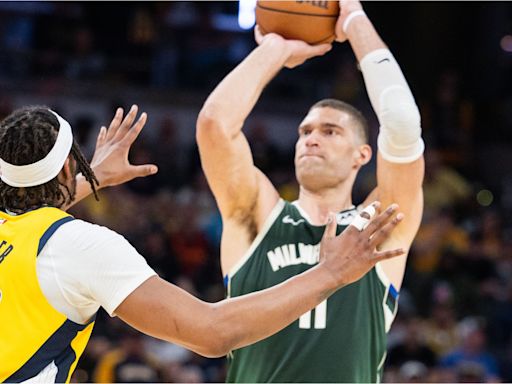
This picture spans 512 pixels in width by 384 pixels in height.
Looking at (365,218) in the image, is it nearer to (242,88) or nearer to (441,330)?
(242,88)

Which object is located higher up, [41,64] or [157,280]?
[41,64]

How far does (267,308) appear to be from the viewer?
8.81 ft

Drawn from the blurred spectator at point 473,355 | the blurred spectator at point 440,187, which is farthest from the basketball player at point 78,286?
the blurred spectator at point 440,187

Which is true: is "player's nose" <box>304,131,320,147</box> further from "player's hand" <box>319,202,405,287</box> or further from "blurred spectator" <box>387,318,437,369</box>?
"blurred spectator" <box>387,318,437,369</box>

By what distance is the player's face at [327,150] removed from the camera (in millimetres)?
4348

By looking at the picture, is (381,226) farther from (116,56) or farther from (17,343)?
(116,56)

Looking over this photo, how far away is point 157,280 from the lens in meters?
2.67

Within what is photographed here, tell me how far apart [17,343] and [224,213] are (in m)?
1.65

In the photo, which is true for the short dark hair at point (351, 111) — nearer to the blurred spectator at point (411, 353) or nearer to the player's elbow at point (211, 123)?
the player's elbow at point (211, 123)

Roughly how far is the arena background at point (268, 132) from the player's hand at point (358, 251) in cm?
525

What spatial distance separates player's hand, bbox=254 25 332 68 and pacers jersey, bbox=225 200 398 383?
0.76 metres

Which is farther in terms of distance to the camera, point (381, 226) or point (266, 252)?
point (266, 252)

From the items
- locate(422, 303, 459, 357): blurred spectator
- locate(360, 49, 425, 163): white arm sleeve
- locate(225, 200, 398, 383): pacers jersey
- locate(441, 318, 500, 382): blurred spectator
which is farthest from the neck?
locate(422, 303, 459, 357): blurred spectator

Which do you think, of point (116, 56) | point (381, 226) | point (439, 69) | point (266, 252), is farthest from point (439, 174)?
point (381, 226)
